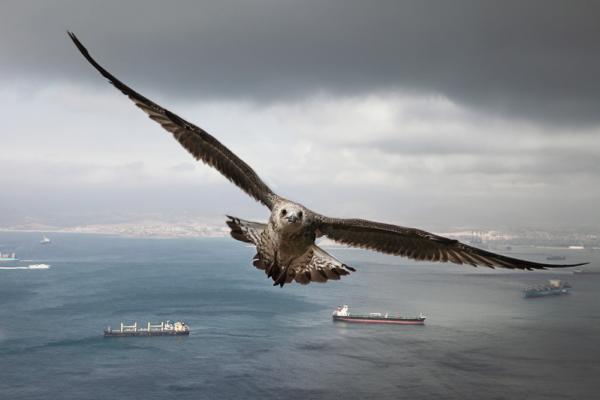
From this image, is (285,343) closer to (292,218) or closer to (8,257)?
(292,218)

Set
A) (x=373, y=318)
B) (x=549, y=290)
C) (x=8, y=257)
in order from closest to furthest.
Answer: (x=373, y=318) < (x=549, y=290) < (x=8, y=257)

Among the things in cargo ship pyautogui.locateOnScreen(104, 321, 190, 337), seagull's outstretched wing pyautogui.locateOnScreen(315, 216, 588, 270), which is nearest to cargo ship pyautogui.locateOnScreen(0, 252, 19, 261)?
cargo ship pyautogui.locateOnScreen(104, 321, 190, 337)

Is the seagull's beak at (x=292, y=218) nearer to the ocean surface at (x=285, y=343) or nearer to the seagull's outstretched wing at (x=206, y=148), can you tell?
the seagull's outstretched wing at (x=206, y=148)

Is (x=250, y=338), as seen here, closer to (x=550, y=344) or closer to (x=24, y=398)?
(x=24, y=398)

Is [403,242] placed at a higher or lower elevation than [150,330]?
higher

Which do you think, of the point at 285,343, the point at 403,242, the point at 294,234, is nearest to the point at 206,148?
the point at 294,234

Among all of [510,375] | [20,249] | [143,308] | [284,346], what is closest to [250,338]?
[284,346]
